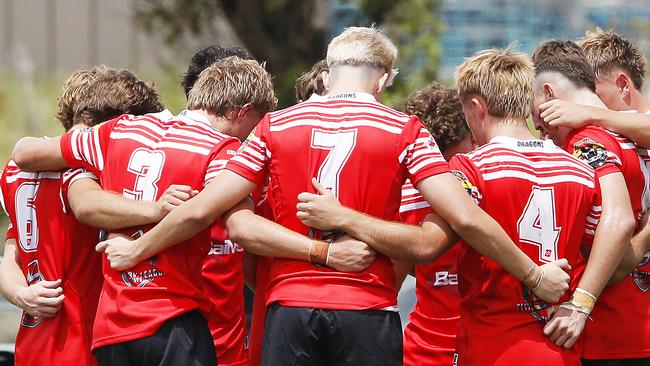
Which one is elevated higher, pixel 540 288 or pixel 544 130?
pixel 544 130

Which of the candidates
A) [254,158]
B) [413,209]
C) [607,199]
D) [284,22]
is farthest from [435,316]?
[284,22]

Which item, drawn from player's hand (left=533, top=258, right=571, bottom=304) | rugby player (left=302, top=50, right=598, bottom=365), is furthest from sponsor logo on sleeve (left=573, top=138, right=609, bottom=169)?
player's hand (left=533, top=258, right=571, bottom=304)

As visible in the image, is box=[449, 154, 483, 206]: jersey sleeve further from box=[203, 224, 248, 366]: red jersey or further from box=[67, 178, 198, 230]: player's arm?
box=[203, 224, 248, 366]: red jersey

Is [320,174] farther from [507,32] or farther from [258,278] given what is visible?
[507,32]

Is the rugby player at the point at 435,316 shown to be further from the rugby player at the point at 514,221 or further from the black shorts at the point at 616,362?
the black shorts at the point at 616,362

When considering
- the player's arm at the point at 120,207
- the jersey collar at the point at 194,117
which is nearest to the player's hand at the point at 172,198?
the player's arm at the point at 120,207

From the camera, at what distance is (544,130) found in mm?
4285

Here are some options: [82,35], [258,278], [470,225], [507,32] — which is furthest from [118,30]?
[470,225]

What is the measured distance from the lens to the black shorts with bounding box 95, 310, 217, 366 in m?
3.80

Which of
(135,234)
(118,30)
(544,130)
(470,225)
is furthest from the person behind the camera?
(118,30)

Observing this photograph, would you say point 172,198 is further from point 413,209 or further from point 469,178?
point 469,178

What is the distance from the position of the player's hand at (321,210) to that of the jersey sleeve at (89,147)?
956 millimetres

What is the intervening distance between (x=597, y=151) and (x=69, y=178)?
7.19ft

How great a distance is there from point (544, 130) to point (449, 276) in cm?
76
